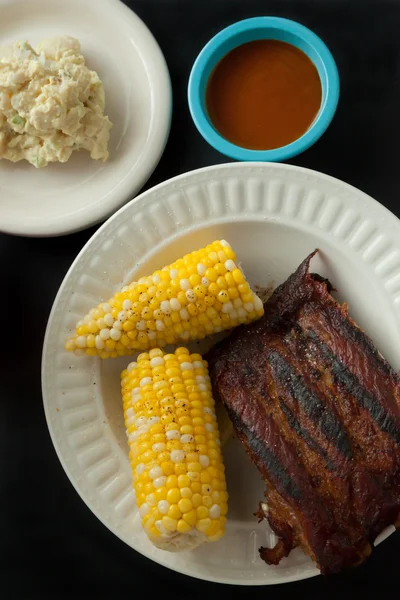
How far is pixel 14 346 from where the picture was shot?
1.93 m

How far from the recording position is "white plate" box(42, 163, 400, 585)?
1.63 m

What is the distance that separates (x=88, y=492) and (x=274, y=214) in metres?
0.94

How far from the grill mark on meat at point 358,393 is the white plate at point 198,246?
0.19 m

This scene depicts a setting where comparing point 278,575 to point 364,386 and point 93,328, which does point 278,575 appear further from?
point 93,328

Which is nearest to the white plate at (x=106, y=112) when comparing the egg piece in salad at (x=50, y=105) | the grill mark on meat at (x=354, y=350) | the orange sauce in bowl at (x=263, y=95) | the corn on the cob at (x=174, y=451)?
the egg piece in salad at (x=50, y=105)

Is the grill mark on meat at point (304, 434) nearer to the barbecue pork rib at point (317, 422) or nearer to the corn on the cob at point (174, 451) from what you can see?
the barbecue pork rib at point (317, 422)

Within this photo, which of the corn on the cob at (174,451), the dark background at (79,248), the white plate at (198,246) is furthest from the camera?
the dark background at (79,248)

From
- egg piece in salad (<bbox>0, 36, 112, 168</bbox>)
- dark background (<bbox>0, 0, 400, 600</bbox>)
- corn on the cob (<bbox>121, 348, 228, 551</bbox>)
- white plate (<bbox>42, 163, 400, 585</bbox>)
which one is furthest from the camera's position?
dark background (<bbox>0, 0, 400, 600</bbox>)

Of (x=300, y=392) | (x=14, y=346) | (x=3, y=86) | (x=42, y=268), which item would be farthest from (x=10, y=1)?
(x=300, y=392)

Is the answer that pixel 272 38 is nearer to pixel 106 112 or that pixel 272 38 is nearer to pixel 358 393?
pixel 106 112

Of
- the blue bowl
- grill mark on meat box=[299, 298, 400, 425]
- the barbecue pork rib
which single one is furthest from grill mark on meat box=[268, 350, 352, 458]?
the blue bowl

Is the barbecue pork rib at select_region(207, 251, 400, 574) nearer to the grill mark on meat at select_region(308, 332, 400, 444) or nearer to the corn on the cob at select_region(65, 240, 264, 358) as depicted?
the grill mark on meat at select_region(308, 332, 400, 444)

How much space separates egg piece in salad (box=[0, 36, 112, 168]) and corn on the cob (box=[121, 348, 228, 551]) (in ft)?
2.33

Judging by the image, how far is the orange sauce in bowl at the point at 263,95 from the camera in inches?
69.6
